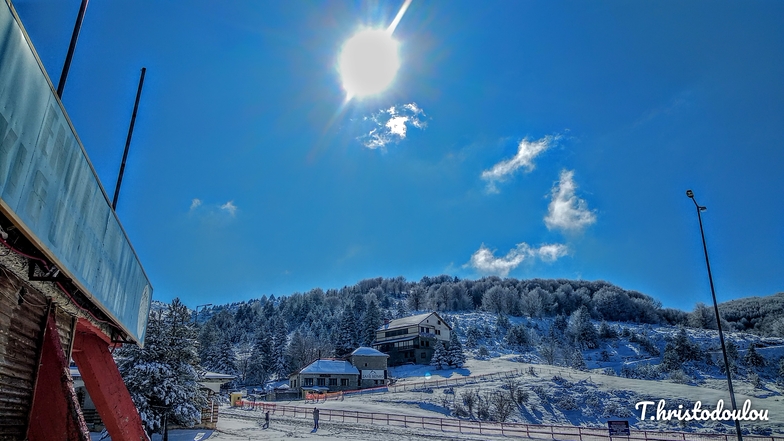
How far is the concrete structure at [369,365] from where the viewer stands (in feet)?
234

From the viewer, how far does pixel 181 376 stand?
26.6m

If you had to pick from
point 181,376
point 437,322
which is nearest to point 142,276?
point 181,376

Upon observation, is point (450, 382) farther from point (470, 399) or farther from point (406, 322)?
point (406, 322)

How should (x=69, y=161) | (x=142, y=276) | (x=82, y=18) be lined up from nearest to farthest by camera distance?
(x=69, y=161)
(x=82, y=18)
(x=142, y=276)

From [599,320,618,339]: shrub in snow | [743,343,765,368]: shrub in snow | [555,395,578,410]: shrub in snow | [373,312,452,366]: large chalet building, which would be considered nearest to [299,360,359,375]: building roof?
[373,312,452,366]: large chalet building

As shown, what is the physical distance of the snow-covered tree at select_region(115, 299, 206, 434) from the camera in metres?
24.8

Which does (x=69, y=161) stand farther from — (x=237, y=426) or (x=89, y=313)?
(x=237, y=426)

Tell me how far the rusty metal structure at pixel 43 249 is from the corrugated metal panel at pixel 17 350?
2cm

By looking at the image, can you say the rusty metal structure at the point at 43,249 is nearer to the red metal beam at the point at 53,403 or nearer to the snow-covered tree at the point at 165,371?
the red metal beam at the point at 53,403

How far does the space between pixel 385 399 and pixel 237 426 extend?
67.2 ft

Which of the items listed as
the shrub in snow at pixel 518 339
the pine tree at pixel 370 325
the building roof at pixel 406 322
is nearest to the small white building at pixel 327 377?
the building roof at pixel 406 322

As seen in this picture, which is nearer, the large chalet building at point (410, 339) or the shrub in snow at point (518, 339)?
the large chalet building at point (410, 339)

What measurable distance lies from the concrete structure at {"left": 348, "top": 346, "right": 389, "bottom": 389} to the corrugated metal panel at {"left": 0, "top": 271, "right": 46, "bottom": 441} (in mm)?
67073

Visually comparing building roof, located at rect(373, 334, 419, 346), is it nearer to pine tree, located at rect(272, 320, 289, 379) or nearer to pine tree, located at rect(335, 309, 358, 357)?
pine tree, located at rect(335, 309, 358, 357)
